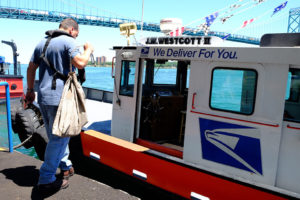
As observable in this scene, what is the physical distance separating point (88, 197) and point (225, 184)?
5.43 feet

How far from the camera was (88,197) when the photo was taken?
3.26 m

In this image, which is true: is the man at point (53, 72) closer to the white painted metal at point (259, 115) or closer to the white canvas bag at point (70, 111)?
the white canvas bag at point (70, 111)

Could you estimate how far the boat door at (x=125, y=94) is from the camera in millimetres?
4617

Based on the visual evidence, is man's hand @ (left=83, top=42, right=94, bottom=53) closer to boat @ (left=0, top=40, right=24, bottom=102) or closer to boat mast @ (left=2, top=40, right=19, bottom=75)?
boat @ (left=0, top=40, right=24, bottom=102)

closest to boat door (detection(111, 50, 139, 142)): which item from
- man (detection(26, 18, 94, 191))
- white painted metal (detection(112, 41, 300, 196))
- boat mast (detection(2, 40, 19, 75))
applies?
white painted metal (detection(112, 41, 300, 196))

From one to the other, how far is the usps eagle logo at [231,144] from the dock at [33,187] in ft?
3.93

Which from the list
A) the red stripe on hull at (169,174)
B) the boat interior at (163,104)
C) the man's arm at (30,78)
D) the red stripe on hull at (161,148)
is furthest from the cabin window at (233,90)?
the man's arm at (30,78)

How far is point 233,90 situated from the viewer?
3.50 meters

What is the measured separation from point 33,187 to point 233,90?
9.17ft

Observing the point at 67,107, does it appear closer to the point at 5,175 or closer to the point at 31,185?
the point at 31,185

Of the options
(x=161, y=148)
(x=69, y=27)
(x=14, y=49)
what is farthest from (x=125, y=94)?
(x=14, y=49)

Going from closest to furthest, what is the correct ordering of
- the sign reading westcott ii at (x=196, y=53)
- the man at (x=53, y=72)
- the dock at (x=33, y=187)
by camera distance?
the man at (x=53, y=72) → the dock at (x=33, y=187) → the sign reading westcott ii at (x=196, y=53)

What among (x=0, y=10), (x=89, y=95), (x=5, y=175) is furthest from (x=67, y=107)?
(x=0, y=10)

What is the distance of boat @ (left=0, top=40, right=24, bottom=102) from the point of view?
41.1 feet
